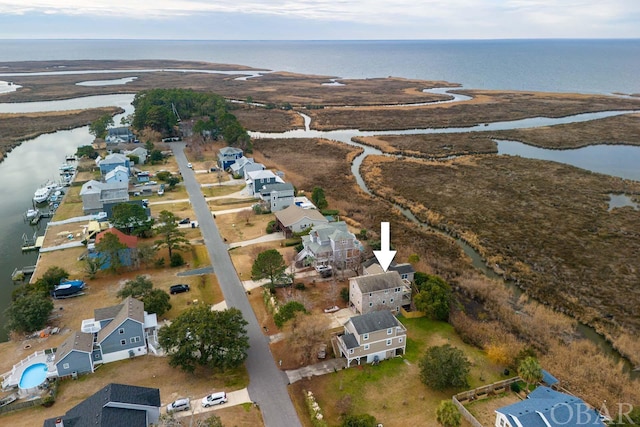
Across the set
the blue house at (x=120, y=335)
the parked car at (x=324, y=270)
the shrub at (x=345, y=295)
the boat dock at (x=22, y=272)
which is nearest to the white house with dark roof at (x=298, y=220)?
the parked car at (x=324, y=270)

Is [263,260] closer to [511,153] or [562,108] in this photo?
[511,153]

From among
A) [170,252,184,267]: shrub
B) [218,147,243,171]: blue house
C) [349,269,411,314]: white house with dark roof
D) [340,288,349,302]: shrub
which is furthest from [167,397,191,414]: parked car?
[218,147,243,171]: blue house

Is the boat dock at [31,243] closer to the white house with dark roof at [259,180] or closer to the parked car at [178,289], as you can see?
the parked car at [178,289]

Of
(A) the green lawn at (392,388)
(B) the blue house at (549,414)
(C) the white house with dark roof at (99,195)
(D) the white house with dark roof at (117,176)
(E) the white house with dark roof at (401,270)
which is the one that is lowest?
(A) the green lawn at (392,388)

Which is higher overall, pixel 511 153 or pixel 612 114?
pixel 612 114

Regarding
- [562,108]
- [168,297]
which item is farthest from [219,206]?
[562,108]

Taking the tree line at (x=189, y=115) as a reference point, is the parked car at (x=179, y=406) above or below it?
below

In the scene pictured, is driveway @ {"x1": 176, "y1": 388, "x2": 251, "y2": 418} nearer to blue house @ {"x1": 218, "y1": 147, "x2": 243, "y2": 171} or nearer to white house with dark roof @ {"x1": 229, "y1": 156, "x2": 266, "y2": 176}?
white house with dark roof @ {"x1": 229, "y1": 156, "x2": 266, "y2": 176}
